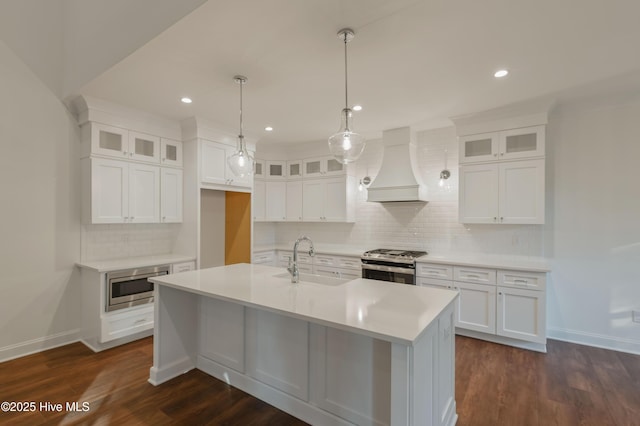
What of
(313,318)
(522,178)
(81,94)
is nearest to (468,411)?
(313,318)

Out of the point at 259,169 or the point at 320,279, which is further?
the point at 259,169

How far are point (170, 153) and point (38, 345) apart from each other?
8.64ft

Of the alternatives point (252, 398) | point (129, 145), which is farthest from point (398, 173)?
point (129, 145)

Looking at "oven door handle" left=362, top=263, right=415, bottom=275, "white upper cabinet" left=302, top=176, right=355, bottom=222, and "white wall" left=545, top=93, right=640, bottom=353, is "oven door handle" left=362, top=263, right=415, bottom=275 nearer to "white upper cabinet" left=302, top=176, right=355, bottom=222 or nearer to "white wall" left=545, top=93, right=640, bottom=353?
"white upper cabinet" left=302, top=176, right=355, bottom=222

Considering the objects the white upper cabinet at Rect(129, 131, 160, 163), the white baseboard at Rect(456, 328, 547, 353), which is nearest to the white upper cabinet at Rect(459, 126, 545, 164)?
the white baseboard at Rect(456, 328, 547, 353)

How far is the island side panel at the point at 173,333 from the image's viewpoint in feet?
8.77

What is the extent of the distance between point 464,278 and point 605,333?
1578 mm

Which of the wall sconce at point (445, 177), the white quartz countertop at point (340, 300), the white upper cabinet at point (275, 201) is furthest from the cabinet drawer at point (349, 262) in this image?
the white quartz countertop at point (340, 300)

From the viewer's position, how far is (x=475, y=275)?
3602 mm

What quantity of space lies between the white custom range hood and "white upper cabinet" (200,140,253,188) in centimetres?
213

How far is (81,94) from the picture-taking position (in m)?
3.26

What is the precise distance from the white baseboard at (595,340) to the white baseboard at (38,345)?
570cm

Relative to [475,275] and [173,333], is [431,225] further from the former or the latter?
[173,333]

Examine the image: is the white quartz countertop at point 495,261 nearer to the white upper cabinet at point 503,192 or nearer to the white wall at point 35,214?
the white upper cabinet at point 503,192
